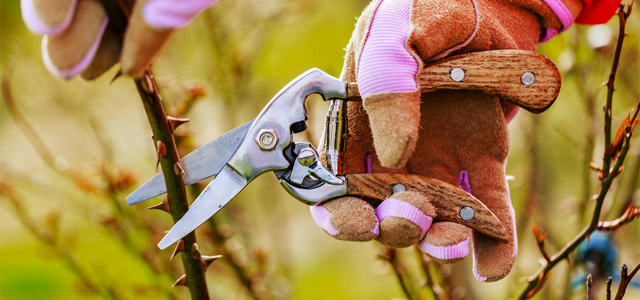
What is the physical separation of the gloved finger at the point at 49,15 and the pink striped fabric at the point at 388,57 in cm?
28

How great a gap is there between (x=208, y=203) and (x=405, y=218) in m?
0.22

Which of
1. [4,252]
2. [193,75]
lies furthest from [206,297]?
[4,252]

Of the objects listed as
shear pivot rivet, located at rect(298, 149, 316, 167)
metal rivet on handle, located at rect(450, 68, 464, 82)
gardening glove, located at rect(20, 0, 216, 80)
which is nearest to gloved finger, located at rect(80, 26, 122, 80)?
gardening glove, located at rect(20, 0, 216, 80)

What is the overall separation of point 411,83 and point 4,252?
3.17 meters

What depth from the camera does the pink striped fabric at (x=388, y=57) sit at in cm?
53

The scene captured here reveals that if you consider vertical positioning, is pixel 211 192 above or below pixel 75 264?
above

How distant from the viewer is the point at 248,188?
2834mm

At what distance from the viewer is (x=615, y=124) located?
2166 mm

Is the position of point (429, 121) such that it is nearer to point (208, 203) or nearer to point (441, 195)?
point (441, 195)

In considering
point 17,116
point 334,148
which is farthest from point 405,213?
point 17,116

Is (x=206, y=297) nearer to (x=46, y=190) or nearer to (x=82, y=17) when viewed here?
(x=82, y=17)

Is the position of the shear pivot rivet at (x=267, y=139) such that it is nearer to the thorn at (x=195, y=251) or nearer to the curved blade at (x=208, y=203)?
the curved blade at (x=208, y=203)

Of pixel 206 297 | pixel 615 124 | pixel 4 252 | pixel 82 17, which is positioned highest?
pixel 82 17

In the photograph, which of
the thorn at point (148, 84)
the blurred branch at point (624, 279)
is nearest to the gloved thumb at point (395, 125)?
the thorn at point (148, 84)
